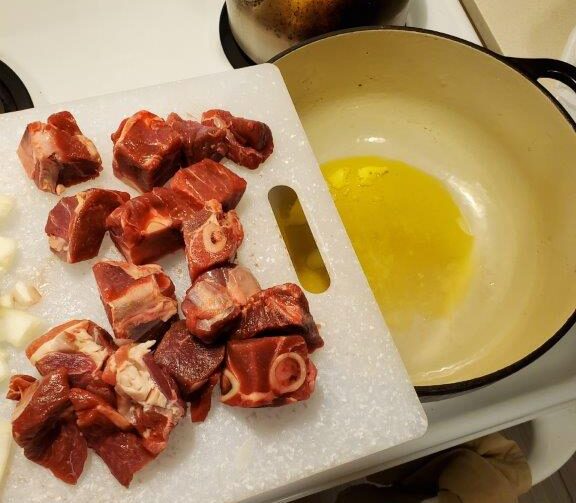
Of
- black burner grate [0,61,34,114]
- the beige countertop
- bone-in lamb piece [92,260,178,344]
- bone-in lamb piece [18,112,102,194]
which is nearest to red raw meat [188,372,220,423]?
bone-in lamb piece [92,260,178,344]

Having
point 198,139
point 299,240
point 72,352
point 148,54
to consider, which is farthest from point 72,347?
point 148,54

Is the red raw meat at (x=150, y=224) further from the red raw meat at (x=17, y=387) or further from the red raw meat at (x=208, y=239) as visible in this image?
the red raw meat at (x=17, y=387)

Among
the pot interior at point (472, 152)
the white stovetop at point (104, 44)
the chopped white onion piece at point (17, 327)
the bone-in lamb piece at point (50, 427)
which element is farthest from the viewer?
the white stovetop at point (104, 44)

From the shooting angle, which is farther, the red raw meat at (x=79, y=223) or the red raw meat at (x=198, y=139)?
the red raw meat at (x=198, y=139)

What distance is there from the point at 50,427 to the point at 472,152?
1339 mm

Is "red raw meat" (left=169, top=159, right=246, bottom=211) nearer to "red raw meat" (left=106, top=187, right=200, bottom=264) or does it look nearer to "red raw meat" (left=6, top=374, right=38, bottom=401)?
"red raw meat" (left=106, top=187, right=200, bottom=264)

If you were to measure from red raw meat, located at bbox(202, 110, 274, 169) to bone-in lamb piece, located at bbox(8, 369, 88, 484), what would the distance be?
0.55m

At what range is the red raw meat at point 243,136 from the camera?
1178mm

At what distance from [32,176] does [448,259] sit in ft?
3.44

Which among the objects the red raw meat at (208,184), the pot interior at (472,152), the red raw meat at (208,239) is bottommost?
the pot interior at (472,152)

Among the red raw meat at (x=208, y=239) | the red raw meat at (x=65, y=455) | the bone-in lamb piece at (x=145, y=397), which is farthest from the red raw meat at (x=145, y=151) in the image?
the red raw meat at (x=65, y=455)

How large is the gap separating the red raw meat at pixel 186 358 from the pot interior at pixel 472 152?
55 centimetres

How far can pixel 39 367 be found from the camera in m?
0.96

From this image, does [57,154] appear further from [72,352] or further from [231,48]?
[231,48]
